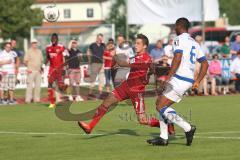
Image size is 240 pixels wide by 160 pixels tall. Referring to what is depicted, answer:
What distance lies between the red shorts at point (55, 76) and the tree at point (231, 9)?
345ft

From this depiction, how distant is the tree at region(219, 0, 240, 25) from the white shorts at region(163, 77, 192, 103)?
118 meters

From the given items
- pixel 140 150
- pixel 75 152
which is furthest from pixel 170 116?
pixel 75 152

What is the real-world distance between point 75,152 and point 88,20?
12334 centimetres

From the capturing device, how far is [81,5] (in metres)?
139

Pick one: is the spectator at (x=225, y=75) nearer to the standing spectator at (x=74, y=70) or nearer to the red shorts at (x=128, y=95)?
the standing spectator at (x=74, y=70)

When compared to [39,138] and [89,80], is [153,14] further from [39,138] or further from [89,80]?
[39,138]

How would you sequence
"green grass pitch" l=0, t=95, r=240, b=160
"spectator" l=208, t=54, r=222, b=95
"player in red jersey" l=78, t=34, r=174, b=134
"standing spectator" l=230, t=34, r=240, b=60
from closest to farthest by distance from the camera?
"green grass pitch" l=0, t=95, r=240, b=160, "player in red jersey" l=78, t=34, r=174, b=134, "spectator" l=208, t=54, r=222, b=95, "standing spectator" l=230, t=34, r=240, b=60

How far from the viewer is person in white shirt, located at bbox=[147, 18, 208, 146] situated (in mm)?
14766

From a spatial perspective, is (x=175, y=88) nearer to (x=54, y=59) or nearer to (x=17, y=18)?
(x=54, y=59)

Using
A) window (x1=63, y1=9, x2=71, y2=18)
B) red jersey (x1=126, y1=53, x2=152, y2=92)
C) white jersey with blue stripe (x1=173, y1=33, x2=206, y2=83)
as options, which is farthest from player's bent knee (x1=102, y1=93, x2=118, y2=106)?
window (x1=63, y1=9, x2=71, y2=18)

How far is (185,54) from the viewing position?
48.5ft

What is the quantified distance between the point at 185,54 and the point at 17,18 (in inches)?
2569

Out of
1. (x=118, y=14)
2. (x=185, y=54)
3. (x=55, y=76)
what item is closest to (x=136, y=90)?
(x=185, y=54)

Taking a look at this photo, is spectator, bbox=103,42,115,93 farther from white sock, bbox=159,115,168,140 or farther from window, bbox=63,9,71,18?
window, bbox=63,9,71,18
